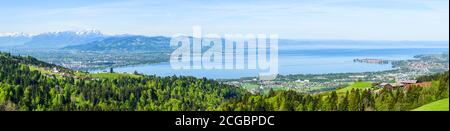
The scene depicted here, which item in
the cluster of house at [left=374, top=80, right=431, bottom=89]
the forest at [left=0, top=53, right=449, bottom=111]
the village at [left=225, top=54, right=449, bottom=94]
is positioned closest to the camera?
the cluster of house at [left=374, top=80, right=431, bottom=89]

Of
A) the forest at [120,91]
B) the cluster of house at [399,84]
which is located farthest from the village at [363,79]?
the forest at [120,91]

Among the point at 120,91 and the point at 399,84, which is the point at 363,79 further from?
the point at 120,91

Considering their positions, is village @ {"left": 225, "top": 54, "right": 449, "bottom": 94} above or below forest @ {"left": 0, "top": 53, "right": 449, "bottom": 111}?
above

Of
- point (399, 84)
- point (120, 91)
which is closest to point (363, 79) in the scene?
point (399, 84)

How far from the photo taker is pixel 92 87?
3869 centimetres

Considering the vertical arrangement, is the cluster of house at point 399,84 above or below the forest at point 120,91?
above

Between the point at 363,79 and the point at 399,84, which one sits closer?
the point at 399,84

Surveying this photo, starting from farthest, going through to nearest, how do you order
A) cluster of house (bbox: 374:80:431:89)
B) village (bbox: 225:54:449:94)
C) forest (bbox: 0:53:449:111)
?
forest (bbox: 0:53:449:111), village (bbox: 225:54:449:94), cluster of house (bbox: 374:80:431:89)

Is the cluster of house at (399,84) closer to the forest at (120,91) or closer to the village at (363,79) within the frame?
the village at (363,79)

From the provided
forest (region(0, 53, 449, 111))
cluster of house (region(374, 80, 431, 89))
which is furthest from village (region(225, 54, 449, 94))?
forest (region(0, 53, 449, 111))

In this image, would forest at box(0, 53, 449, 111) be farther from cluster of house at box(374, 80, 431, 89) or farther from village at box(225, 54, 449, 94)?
cluster of house at box(374, 80, 431, 89)
